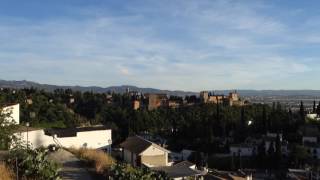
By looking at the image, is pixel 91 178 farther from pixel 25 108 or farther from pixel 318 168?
pixel 318 168

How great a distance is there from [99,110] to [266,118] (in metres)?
24.2

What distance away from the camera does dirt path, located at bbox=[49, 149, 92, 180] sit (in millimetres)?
11203

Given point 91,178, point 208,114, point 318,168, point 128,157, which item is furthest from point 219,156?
point 91,178

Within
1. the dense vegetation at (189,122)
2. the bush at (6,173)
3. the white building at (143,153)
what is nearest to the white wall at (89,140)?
the white building at (143,153)

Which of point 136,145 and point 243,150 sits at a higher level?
point 136,145

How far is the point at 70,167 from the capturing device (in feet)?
41.2

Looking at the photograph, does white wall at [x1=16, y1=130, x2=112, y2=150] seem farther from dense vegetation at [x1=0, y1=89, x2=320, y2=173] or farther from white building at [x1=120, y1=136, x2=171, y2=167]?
dense vegetation at [x1=0, y1=89, x2=320, y2=173]

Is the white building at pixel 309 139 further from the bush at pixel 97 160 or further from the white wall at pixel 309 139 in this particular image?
the bush at pixel 97 160

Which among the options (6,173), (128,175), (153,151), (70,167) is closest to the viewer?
(6,173)

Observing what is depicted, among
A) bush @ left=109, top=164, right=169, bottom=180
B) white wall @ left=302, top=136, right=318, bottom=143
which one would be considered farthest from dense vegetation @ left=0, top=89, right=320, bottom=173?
bush @ left=109, top=164, right=169, bottom=180

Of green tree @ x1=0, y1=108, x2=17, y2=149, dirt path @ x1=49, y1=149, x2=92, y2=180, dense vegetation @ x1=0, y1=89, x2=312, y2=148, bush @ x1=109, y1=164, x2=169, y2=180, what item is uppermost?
green tree @ x1=0, y1=108, x2=17, y2=149

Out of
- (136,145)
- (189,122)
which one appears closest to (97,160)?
(136,145)

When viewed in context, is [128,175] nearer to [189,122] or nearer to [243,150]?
[243,150]

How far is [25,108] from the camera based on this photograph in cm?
4625
